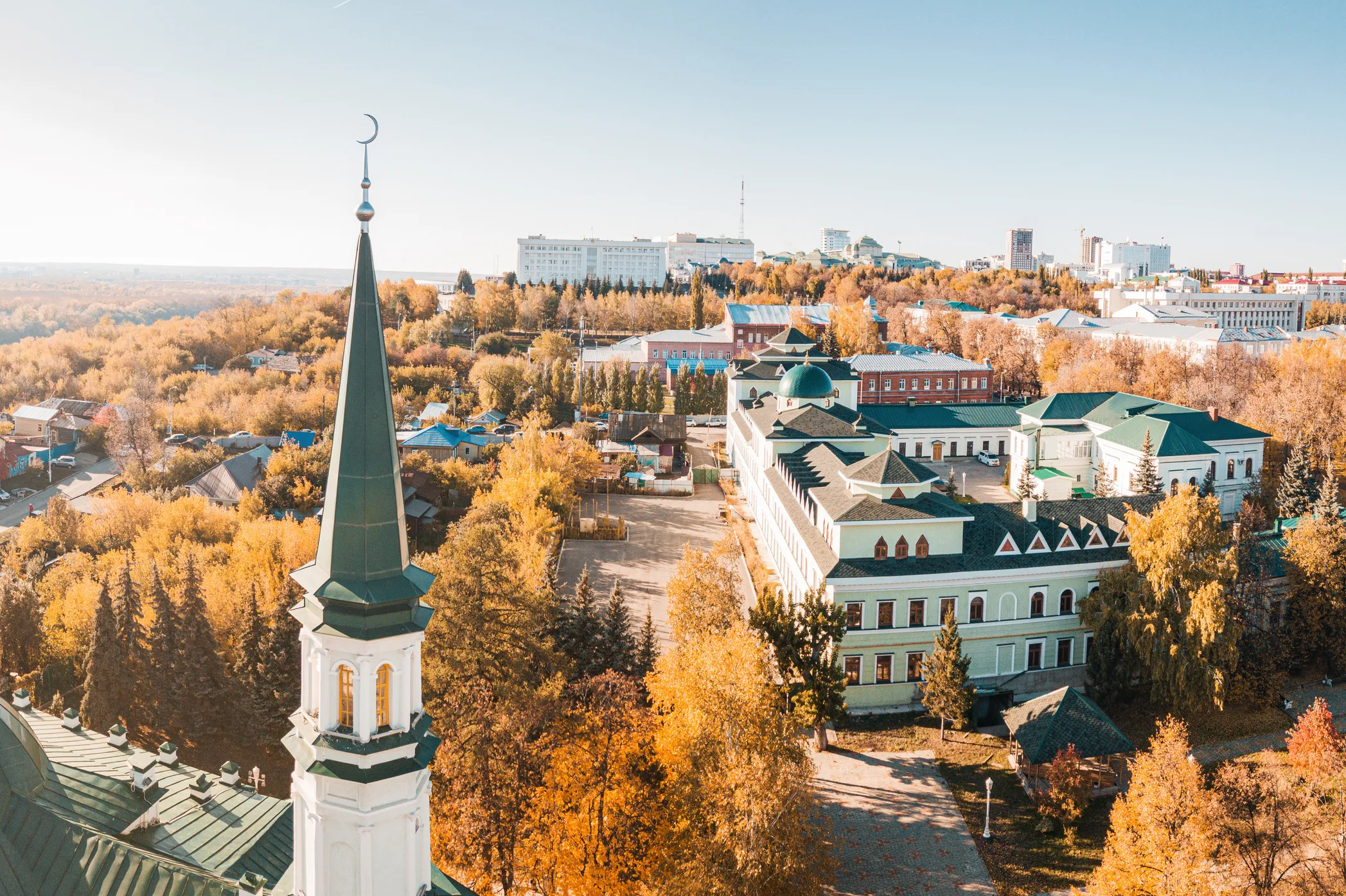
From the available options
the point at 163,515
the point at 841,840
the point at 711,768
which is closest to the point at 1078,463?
the point at 841,840

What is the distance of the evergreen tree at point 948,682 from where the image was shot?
2516cm

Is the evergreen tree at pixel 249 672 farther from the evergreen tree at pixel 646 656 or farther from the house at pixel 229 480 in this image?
the house at pixel 229 480

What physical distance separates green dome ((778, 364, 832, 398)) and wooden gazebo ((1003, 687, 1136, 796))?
2458 centimetres

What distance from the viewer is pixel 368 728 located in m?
9.66

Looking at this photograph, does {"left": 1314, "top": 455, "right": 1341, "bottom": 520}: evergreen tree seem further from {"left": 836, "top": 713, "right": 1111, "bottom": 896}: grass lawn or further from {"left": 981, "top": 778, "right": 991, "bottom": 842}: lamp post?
{"left": 981, "top": 778, "right": 991, "bottom": 842}: lamp post

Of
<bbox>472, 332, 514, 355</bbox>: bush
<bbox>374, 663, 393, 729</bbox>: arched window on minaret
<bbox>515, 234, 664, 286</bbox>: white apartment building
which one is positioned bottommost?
<bbox>374, 663, 393, 729</bbox>: arched window on minaret

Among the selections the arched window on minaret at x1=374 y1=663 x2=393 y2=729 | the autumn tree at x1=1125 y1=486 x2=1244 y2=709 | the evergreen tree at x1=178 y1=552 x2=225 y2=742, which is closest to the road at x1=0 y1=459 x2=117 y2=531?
the evergreen tree at x1=178 y1=552 x2=225 y2=742

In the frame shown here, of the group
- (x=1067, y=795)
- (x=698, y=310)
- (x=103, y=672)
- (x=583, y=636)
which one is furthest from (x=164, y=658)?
(x=698, y=310)

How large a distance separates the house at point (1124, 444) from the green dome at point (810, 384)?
12.6 meters

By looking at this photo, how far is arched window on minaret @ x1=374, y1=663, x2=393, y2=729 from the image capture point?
32.5ft

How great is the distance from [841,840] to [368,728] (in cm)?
1447

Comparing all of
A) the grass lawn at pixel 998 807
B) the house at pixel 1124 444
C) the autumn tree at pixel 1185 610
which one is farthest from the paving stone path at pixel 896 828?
the house at pixel 1124 444

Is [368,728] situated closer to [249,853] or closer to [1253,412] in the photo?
[249,853]

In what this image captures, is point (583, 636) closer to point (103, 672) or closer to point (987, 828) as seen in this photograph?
point (987, 828)
